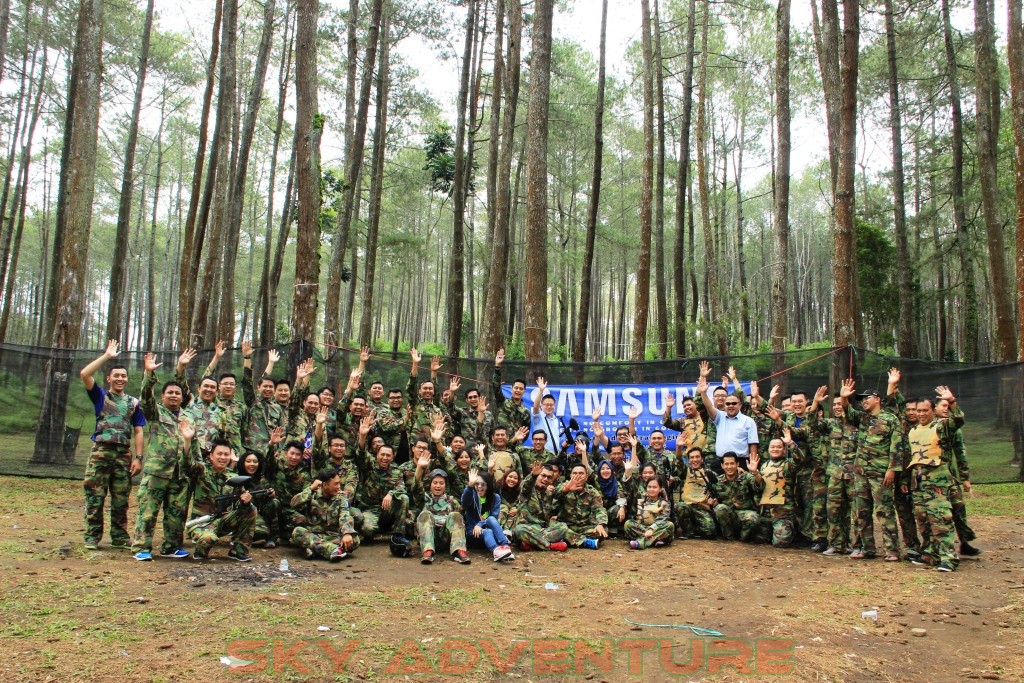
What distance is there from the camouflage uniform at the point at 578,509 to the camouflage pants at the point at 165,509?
142 inches

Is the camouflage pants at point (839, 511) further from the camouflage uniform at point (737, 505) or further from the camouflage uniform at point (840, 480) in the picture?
the camouflage uniform at point (737, 505)

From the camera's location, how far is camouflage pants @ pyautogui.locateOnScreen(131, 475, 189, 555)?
5.96m

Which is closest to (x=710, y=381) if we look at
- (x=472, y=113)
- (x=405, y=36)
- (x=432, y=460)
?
(x=432, y=460)

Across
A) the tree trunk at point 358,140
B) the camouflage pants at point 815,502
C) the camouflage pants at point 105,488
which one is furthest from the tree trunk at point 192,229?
the camouflage pants at point 815,502

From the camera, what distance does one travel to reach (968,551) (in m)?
6.74

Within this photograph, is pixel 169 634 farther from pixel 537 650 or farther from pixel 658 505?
pixel 658 505

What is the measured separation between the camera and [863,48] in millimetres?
19500

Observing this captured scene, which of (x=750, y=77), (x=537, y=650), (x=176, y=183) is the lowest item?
(x=537, y=650)

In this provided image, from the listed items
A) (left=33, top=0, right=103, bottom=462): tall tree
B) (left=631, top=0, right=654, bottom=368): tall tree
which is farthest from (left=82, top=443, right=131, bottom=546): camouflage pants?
(left=631, top=0, right=654, bottom=368): tall tree

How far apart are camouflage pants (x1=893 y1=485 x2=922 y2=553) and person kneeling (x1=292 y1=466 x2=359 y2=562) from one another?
5033mm

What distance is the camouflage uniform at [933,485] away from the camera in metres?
6.26

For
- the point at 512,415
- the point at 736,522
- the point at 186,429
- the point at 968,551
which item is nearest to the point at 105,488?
the point at 186,429

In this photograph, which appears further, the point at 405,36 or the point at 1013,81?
the point at 405,36

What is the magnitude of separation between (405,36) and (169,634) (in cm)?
1722
